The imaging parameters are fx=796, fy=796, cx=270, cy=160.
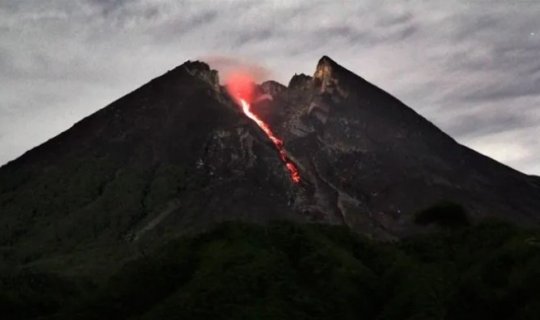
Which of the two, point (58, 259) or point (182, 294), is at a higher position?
point (58, 259)

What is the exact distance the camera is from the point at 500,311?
2063 inches

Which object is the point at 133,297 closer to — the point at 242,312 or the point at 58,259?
the point at 242,312

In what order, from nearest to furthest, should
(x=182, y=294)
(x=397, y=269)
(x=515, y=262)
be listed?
(x=515, y=262) < (x=182, y=294) < (x=397, y=269)

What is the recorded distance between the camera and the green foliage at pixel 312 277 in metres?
58.1

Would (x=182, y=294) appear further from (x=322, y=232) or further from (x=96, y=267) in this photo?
(x=96, y=267)

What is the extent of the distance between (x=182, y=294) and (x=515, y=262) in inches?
1132

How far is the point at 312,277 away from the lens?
76375mm

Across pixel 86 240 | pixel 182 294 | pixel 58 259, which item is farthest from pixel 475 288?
pixel 86 240

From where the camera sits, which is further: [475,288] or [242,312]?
[242,312]

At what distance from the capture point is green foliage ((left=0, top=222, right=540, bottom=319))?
58.1 metres

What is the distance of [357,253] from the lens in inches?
3428

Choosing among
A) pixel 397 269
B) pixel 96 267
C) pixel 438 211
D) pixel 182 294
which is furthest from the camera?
pixel 96 267

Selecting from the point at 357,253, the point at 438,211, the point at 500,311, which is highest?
the point at 438,211

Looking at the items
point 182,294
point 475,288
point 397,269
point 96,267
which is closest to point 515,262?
point 475,288
